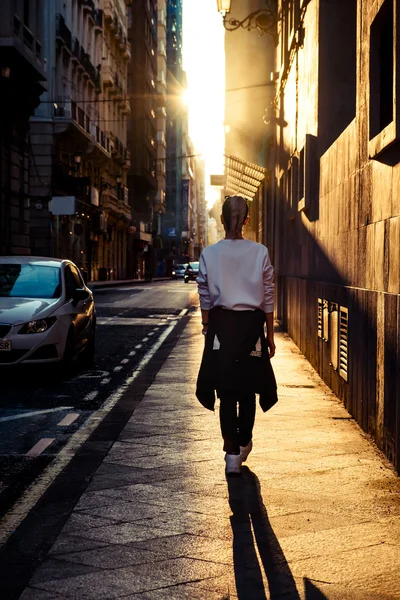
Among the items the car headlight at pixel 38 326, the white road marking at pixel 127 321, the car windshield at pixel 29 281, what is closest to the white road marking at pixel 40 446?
the car headlight at pixel 38 326

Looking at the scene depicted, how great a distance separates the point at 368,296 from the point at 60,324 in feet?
17.1

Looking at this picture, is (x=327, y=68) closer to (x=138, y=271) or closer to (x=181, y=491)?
(x=181, y=491)

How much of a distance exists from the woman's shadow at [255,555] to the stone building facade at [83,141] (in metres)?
38.3

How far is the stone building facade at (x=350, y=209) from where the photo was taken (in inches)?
271

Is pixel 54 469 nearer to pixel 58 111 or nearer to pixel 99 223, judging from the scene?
pixel 58 111

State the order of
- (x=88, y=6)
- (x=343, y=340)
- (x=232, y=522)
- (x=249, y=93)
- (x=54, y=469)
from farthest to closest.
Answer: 1. (x=88, y=6)
2. (x=249, y=93)
3. (x=343, y=340)
4. (x=54, y=469)
5. (x=232, y=522)

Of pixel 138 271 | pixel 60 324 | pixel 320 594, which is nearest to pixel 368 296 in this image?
pixel 320 594

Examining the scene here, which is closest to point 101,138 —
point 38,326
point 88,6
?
point 88,6

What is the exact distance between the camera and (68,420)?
9000 millimetres

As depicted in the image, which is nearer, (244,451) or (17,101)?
(244,451)

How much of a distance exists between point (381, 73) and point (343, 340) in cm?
262

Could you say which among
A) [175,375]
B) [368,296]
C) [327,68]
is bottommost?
[175,375]

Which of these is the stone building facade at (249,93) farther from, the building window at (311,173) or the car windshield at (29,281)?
the car windshield at (29,281)

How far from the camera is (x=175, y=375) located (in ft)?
41.5
